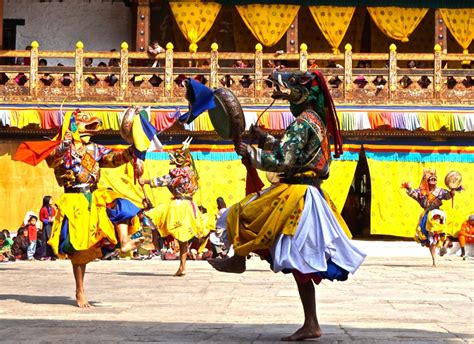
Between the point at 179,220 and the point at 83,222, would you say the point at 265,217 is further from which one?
the point at 179,220

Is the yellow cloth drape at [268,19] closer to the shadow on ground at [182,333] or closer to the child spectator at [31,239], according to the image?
the child spectator at [31,239]

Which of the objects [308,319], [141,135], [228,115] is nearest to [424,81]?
[141,135]

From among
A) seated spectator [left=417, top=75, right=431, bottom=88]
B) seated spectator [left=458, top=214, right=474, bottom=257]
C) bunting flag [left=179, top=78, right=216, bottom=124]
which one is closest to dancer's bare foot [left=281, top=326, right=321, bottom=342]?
bunting flag [left=179, top=78, right=216, bottom=124]

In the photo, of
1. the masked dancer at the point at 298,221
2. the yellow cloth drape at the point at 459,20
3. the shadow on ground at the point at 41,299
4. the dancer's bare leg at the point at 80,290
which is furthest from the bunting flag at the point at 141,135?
the yellow cloth drape at the point at 459,20

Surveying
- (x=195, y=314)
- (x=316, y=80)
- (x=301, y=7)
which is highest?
(x=301, y=7)

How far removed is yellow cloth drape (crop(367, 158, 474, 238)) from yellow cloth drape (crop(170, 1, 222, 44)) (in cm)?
508

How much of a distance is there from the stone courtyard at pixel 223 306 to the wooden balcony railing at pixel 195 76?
254 inches

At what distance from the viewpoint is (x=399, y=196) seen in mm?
23250

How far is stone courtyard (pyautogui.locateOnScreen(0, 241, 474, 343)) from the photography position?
24.1 feet

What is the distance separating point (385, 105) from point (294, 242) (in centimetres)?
1605

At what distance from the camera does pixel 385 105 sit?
23.1 m

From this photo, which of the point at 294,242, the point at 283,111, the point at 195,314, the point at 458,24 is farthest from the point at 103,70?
the point at 294,242

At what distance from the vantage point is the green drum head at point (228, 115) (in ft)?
25.4

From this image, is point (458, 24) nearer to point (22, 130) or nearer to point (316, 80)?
point (22, 130)
